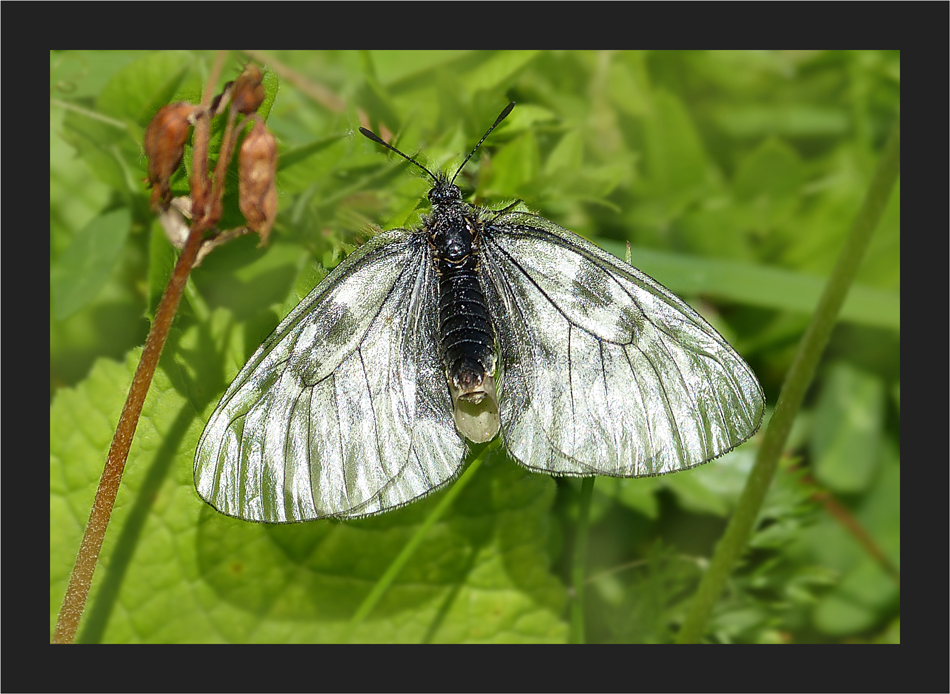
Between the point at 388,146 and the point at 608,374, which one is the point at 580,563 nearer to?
the point at 608,374

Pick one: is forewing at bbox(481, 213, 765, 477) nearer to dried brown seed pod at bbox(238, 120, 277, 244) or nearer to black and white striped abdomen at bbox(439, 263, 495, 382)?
black and white striped abdomen at bbox(439, 263, 495, 382)

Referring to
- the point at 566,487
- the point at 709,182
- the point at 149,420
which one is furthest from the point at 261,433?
the point at 709,182

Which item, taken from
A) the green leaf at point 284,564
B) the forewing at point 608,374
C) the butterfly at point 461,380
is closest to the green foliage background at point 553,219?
the green leaf at point 284,564

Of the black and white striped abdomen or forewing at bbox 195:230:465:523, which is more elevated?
the black and white striped abdomen

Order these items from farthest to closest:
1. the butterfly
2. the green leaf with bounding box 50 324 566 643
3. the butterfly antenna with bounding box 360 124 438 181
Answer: the green leaf with bounding box 50 324 566 643
the butterfly antenna with bounding box 360 124 438 181
the butterfly

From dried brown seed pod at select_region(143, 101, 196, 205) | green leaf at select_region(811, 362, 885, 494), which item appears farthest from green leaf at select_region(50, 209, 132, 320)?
green leaf at select_region(811, 362, 885, 494)

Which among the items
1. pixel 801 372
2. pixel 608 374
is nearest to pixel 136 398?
pixel 608 374

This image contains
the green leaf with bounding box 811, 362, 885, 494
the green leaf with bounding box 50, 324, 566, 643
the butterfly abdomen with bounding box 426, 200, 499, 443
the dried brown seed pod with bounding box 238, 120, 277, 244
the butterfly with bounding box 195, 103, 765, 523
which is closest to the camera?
the dried brown seed pod with bounding box 238, 120, 277, 244

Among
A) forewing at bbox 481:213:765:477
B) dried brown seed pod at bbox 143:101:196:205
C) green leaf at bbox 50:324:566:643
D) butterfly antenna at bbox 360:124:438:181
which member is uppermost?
butterfly antenna at bbox 360:124:438:181
